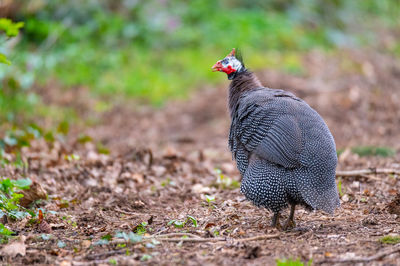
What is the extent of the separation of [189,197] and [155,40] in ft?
26.8

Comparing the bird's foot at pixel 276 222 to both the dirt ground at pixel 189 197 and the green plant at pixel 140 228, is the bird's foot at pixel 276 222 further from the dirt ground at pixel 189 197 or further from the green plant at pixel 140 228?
the green plant at pixel 140 228

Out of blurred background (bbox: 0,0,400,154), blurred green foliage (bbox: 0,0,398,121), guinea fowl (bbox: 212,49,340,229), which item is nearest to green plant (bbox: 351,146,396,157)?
guinea fowl (bbox: 212,49,340,229)

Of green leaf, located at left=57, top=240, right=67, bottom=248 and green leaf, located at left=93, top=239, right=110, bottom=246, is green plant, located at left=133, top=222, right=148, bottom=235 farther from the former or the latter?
green leaf, located at left=57, top=240, right=67, bottom=248

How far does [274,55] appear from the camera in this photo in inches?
488

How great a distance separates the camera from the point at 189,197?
16.8ft

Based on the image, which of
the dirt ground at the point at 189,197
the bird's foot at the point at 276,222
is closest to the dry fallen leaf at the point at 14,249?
the dirt ground at the point at 189,197

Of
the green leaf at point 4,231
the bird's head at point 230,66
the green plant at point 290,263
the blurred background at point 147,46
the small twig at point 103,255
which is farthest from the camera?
the blurred background at point 147,46

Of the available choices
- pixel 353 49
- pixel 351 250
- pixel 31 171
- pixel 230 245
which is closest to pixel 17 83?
pixel 31 171

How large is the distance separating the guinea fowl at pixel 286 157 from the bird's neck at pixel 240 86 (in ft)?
1.49

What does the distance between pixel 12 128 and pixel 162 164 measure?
2058 mm

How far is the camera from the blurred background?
A: 955 centimetres

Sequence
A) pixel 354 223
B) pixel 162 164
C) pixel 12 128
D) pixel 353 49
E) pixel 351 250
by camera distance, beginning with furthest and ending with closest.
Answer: pixel 353 49
pixel 12 128
pixel 162 164
pixel 354 223
pixel 351 250

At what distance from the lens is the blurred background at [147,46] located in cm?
955

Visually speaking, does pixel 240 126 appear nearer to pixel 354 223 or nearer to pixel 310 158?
pixel 310 158
